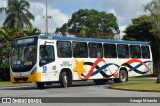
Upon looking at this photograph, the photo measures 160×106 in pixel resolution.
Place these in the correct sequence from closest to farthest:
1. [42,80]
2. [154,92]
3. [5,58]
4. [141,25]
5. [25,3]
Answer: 1. [154,92]
2. [42,80]
3. [5,58]
4. [141,25]
5. [25,3]

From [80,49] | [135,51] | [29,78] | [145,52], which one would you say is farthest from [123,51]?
[29,78]

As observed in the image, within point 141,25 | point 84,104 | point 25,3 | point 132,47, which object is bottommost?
point 84,104

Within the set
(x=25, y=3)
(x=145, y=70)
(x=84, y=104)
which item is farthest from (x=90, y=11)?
(x=84, y=104)

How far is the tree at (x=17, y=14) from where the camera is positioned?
7581cm

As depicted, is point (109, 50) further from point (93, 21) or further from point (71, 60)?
point (93, 21)

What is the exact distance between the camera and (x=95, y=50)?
3039 centimetres

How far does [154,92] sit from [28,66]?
767 centimetres

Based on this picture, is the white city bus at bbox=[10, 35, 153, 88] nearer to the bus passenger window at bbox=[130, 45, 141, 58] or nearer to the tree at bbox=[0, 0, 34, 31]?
the bus passenger window at bbox=[130, 45, 141, 58]

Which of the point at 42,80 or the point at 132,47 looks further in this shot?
the point at 132,47

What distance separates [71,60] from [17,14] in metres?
49.6

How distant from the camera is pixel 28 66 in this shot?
85.8ft

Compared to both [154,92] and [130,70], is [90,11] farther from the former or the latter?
[154,92]

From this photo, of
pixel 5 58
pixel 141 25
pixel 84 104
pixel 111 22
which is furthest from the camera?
pixel 111 22

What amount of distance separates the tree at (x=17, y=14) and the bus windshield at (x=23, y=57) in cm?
4868
